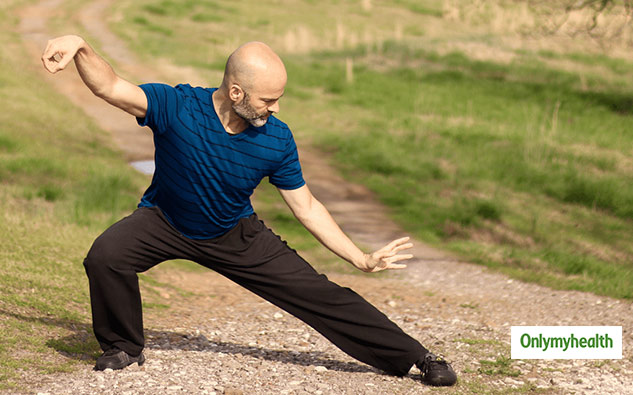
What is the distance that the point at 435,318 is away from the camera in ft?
20.0

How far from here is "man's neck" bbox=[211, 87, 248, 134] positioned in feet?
12.4

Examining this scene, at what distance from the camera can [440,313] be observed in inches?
249

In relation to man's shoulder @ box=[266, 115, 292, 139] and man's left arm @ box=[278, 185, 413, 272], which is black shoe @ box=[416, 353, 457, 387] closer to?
man's left arm @ box=[278, 185, 413, 272]

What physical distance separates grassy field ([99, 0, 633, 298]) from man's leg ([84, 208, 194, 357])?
4517mm

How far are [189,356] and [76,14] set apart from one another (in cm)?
2434

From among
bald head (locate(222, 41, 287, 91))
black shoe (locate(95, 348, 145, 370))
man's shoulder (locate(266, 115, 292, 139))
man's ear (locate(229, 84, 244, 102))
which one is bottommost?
black shoe (locate(95, 348, 145, 370))

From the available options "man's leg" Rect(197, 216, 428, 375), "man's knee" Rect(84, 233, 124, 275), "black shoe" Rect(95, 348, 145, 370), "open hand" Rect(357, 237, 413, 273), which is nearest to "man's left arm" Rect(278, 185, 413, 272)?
"open hand" Rect(357, 237, 413, 273)

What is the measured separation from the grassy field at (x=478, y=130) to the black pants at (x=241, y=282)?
348 centimetres

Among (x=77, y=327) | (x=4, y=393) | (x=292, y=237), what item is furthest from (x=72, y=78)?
(x=4, y=393)

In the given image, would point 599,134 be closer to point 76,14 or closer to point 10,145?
point 10,145

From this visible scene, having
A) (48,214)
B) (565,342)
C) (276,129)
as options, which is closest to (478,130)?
(48,214)

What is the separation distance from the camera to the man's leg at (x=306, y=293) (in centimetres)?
409

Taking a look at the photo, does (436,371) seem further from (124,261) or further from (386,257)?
(124,261)

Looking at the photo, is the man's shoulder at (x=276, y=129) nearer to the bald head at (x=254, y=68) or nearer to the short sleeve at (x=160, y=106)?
the bald head at (x=254, y=68)
